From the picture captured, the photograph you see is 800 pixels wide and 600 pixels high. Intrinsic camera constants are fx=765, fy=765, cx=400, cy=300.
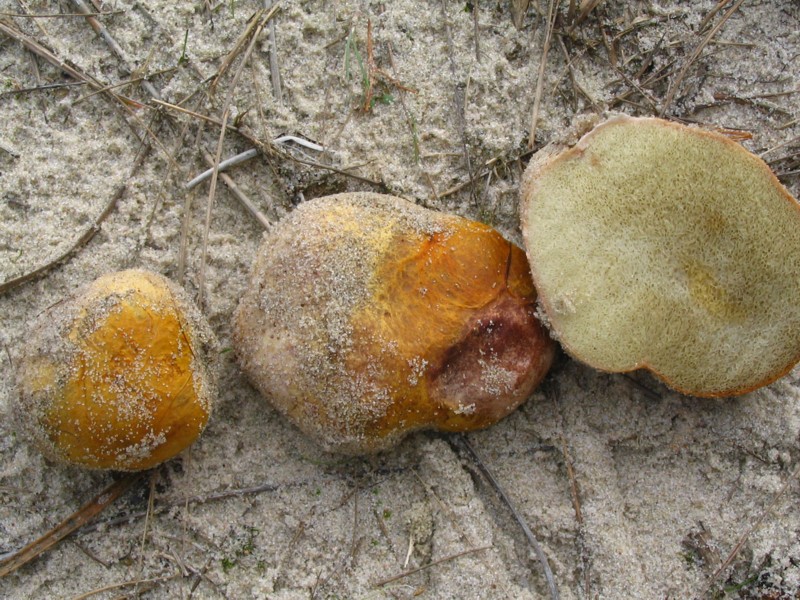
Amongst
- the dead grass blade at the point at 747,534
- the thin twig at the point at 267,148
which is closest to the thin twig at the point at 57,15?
the thin twig at the point at 267,148

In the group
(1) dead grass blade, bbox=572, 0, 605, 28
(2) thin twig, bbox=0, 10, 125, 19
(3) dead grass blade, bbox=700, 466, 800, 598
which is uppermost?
(2) thin twig, bbox=0, 10, 125, 19

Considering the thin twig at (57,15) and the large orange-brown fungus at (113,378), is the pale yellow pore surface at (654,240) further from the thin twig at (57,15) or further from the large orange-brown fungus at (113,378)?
the thin twig at (57,15)

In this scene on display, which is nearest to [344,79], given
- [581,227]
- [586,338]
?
[581,227]

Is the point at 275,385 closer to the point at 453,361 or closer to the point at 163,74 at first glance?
the point at 453,361

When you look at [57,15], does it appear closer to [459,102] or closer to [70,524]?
[459,102]

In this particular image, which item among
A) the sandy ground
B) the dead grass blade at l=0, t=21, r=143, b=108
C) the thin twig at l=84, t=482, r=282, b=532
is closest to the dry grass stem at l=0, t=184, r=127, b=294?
the sandy ground

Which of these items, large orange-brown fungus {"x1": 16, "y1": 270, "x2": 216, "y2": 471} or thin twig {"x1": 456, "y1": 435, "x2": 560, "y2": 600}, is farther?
thin twig {"x1": 456, "y1": 435, "x2": 560, "y2": 600}

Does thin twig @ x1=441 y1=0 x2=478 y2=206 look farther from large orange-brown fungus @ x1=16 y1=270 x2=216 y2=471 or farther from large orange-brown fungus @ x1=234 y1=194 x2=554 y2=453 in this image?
large orange-brown fungus @ x1=16 y1=270 x2=216 y2=471
